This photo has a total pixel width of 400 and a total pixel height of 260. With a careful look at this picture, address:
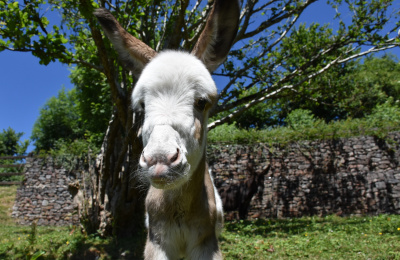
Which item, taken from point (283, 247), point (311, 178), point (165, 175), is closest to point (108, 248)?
point (283, 247)

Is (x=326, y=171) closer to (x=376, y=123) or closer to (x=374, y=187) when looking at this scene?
(x=374, y=187)

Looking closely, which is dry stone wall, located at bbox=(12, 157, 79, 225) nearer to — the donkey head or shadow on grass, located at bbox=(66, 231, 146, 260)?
shadow on grass, located at bbox=(66, 231, 146, 260)

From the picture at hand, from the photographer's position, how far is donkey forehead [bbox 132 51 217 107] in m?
1.89

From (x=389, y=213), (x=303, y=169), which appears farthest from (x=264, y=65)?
(x=389, y=213)

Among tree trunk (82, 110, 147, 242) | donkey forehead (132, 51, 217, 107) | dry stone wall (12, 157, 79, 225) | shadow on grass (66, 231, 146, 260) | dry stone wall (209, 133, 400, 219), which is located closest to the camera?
donkey forehead (132, 51, 217, 107)

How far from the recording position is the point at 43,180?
13.5 m

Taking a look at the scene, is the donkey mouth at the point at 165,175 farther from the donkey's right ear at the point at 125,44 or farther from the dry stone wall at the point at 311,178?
the dry stone wall at the point at 311,178

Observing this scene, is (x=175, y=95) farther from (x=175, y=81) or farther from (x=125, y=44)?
(x=125, y=44)

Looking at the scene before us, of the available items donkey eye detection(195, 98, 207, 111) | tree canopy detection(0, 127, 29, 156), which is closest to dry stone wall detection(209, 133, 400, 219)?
donkey eye detection(195, 98, 207, 111)

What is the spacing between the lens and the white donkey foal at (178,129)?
1562 millimetres

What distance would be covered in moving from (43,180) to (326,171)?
13.9 meters

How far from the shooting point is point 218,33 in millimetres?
2324

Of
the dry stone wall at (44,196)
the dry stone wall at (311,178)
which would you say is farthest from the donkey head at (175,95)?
the dry stone wall at (44,196)

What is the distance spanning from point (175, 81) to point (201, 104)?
0.27 meters
